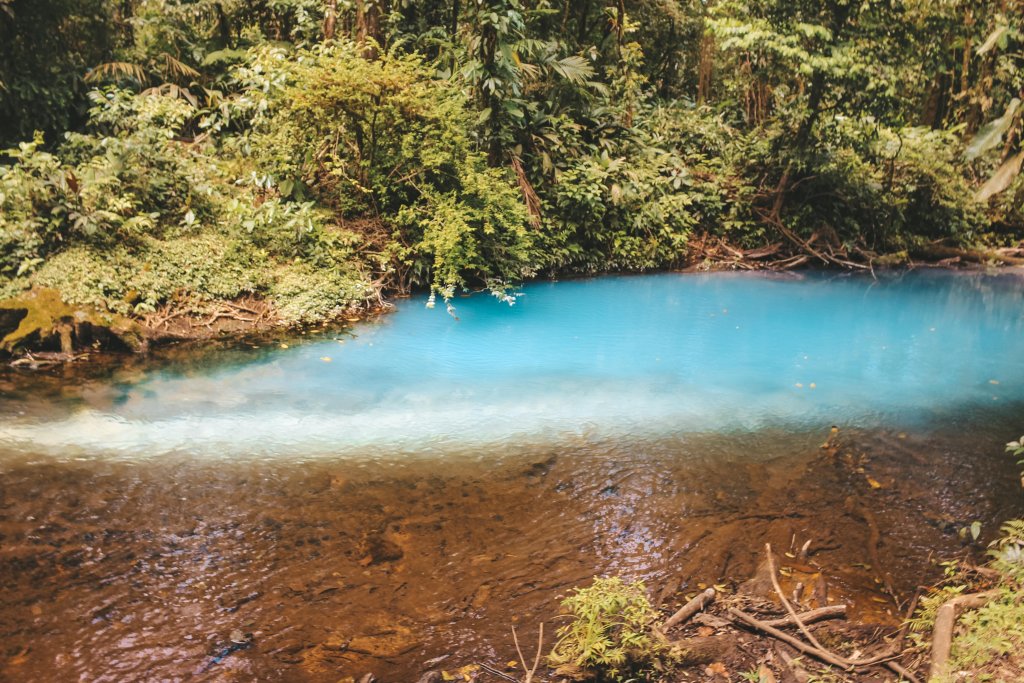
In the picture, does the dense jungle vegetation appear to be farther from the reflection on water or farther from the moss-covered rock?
the reflection on water

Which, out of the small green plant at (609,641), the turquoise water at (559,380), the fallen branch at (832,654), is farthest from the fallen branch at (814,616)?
the turquoise water at (559,380)

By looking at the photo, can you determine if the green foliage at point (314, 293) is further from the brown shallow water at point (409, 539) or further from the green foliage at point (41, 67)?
the green foliage at point (41, 67)

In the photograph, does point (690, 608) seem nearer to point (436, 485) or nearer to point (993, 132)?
point (436, 485)

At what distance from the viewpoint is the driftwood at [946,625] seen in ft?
8.75

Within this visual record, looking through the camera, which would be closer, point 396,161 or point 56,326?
point 56,326

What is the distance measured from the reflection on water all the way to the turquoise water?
0.04 meters

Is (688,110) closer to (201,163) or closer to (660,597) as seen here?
(201,163)

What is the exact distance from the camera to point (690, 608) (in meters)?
3.41

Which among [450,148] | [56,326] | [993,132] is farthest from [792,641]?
[450,148]

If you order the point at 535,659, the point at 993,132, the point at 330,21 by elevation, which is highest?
the point at 330,21

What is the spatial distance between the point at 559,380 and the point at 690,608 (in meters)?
3.78

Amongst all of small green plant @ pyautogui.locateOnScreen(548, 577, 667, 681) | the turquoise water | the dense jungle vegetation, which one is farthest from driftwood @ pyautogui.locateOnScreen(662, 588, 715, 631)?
the dense jungle vegetation

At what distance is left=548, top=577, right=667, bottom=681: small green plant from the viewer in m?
2.92

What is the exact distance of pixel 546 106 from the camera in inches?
468
